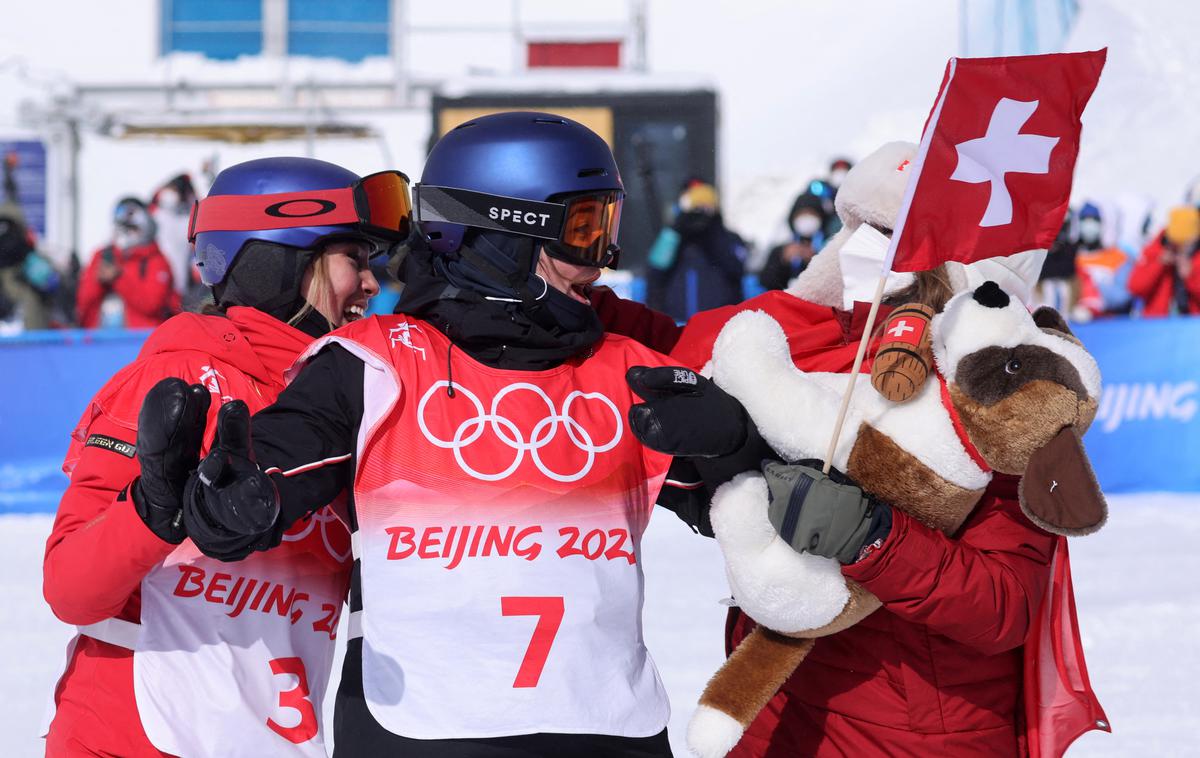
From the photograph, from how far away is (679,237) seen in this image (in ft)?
32.3

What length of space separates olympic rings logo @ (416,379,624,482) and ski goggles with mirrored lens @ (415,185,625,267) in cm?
27

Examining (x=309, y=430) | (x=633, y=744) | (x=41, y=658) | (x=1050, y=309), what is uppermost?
(x=1050, y=309)

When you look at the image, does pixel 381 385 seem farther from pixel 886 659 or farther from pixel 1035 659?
pixel 1035 659

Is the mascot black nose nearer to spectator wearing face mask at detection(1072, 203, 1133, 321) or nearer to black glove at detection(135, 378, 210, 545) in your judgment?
black glove at detection(135, 378, 210, 545)

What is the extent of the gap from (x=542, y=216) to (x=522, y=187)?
62 millimetres

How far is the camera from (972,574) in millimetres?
2307

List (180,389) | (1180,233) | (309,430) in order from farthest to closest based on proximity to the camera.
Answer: (1180,233)
(309,430)
(180,389)

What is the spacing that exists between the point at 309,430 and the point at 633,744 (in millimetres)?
737

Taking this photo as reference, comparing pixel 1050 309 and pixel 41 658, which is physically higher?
pixel 1050 309

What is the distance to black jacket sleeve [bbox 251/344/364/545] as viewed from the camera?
6.91 feet

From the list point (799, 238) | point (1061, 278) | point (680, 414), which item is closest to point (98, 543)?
point (680, 414)

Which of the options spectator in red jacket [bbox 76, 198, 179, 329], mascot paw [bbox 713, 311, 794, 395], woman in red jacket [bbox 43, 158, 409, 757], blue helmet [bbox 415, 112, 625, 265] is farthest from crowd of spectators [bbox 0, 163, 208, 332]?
mascot paw [bbox 713, 311, 794, 395]

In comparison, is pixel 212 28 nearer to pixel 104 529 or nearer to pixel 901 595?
pixel 104 529

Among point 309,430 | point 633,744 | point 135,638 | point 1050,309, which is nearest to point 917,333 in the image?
point 1050,309
